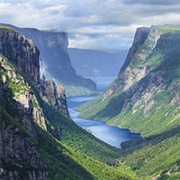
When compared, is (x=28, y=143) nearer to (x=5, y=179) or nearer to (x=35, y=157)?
(x=35, y=157)

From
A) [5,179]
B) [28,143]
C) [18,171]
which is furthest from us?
[28,143]

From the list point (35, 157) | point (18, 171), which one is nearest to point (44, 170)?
point (35, 157)

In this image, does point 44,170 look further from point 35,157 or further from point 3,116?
point 3,116

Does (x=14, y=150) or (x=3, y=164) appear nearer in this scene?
(x=3, y=164)

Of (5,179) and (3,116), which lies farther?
(3,116)

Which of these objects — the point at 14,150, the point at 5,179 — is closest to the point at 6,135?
the point at 14,150

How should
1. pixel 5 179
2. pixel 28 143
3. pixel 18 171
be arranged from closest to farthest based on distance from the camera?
pixel 5 179 < pixel 18 171 < pixel 28 143

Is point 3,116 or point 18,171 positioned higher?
point 3,116

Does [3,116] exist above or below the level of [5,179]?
above
